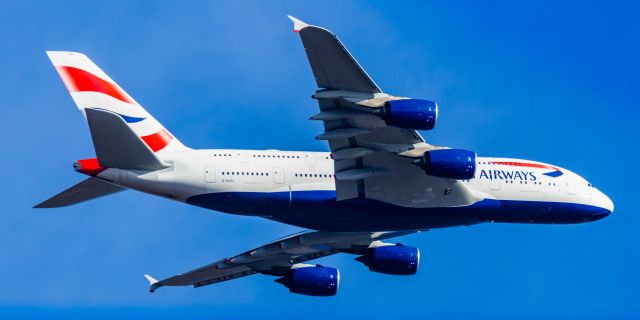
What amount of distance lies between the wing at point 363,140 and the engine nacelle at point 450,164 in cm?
60

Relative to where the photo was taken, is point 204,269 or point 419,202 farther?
point 204,269

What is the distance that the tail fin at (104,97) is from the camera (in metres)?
47.2

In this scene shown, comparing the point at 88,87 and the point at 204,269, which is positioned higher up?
the point at 88,87

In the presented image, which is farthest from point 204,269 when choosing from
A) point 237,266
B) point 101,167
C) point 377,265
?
point 101,167

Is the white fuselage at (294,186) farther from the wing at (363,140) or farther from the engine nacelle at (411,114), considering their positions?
the engine nacelle at (411,114)

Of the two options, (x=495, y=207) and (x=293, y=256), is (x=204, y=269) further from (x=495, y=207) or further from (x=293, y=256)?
(x=495, y=207)

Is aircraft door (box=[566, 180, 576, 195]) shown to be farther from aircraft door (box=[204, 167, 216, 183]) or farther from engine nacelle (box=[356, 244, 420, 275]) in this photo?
aircraft door (box=[204, 167, 216, 183])

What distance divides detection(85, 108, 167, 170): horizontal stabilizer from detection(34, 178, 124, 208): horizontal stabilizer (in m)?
1.74

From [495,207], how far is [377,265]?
678cm

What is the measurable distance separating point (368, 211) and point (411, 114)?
6.36 metres

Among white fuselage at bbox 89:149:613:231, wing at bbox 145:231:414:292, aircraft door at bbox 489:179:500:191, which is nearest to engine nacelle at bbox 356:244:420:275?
wing at bbox 145:231:414:292

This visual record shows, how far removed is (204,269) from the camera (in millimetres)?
53438

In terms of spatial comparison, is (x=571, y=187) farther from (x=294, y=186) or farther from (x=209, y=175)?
(x=209, y=175)

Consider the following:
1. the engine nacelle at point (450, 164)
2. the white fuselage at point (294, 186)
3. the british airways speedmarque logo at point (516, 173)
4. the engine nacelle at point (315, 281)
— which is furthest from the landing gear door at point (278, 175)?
the british airways speedmarque logo at point (516, 173)
